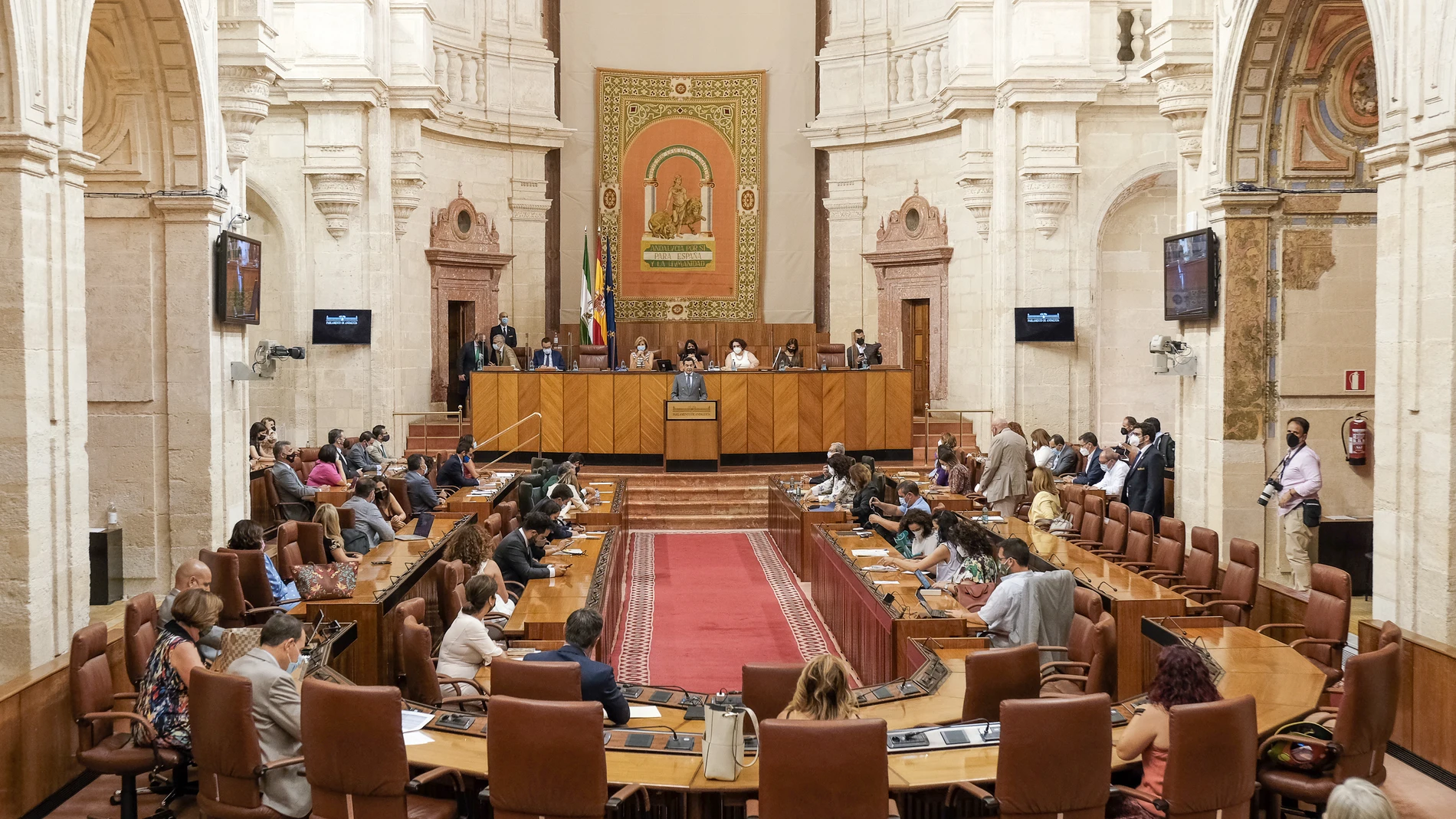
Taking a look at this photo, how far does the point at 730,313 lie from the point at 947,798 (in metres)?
18.2

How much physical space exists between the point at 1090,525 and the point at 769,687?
580 cm

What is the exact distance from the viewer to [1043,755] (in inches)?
172

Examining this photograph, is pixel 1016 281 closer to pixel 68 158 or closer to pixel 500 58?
pixel 500 58

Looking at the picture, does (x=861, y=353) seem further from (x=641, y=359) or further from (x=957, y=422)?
(x=641, y=359)

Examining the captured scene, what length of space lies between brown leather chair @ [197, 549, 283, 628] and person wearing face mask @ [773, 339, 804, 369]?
11541 mm

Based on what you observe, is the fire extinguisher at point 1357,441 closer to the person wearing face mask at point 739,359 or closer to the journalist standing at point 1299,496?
the journalist standing at point 1299,496

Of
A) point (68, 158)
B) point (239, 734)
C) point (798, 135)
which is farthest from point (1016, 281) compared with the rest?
point (239, 734)

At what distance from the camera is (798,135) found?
22281 mm

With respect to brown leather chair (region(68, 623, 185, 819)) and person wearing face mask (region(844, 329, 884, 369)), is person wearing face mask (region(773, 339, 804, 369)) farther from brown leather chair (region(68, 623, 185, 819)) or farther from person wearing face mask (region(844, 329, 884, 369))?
brown leather chair (region(68, 623, 185, 819))

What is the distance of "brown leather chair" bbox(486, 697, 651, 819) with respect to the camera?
433 cm

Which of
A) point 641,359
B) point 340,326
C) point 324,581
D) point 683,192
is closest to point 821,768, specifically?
point 324,581

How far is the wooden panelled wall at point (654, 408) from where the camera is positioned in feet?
56.8

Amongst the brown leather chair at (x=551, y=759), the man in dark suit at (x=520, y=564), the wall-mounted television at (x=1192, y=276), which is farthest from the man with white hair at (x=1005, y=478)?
the brown leather chair at (x=551, y=759)

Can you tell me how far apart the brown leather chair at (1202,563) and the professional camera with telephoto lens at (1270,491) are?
1.24 m
